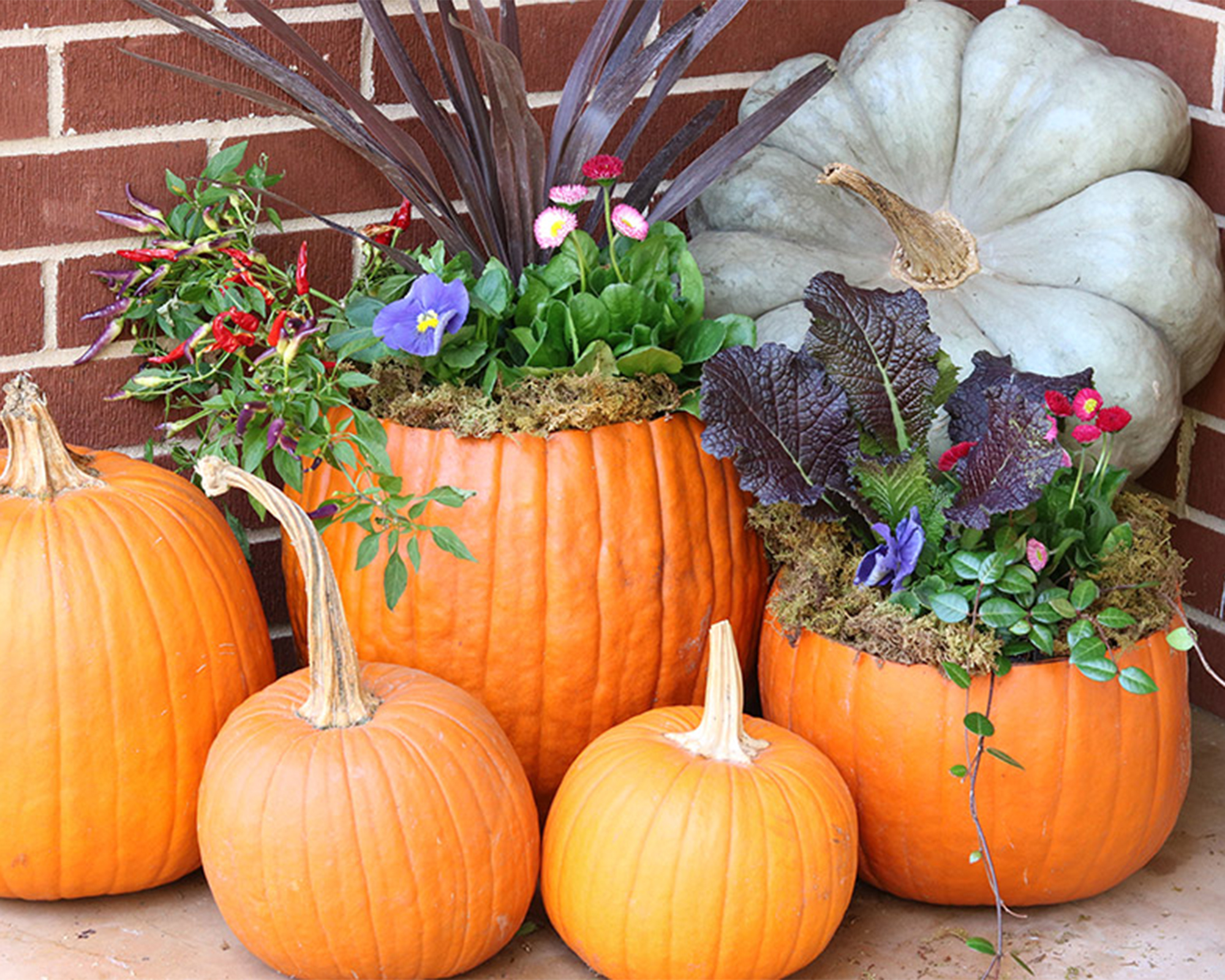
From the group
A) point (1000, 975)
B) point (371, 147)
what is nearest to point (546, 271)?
point (371, 147)

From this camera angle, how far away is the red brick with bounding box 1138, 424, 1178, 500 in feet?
7.32

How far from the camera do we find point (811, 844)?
1.56 meters

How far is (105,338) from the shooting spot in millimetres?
1931

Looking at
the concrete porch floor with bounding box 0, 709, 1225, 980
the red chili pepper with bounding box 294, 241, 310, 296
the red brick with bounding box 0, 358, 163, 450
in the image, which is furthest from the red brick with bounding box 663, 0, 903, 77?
the concrete porch floor with bounding box 0, 709, 1225, 980

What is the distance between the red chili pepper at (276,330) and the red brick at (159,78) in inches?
15.3

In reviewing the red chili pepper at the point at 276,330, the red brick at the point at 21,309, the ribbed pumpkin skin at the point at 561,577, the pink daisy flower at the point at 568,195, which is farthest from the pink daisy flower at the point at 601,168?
the red brick at the point at 21,309

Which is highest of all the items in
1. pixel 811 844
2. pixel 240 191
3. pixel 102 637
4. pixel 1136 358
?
pixel 240 191

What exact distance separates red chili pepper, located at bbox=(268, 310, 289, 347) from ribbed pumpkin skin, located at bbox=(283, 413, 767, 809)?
0.58 feet

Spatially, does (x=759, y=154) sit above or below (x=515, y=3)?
below

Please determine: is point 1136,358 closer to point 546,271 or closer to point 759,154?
point 759,154

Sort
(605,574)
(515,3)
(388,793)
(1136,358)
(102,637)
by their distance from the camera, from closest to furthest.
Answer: (388,793)
(102,637)
(605,574)
(1136,358)
(515,3)

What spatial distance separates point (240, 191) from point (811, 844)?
113 centimetres

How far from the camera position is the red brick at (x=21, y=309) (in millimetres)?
1893

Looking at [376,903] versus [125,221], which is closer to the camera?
[376,903]
